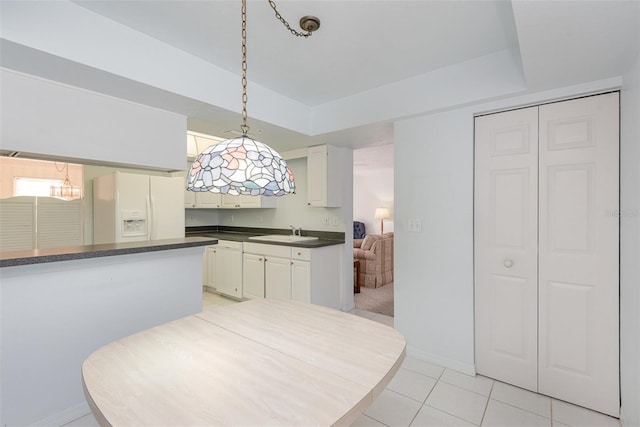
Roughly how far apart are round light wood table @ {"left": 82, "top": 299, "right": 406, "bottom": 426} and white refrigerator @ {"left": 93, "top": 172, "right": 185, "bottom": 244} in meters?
1.67

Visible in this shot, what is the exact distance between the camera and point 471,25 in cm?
183

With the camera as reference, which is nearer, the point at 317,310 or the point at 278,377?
the point at 278,377

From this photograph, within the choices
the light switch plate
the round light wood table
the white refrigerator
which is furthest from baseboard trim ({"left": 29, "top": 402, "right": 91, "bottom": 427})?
the light switch plate

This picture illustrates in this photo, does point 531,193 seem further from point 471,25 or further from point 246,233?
point 246,233

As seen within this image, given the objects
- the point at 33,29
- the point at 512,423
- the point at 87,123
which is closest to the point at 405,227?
the point at 512,423

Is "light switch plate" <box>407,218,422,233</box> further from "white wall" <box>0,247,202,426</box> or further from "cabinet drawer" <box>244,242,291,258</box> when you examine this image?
"white wall" <box>0,247,202,426</box>

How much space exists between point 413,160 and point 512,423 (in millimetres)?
2021

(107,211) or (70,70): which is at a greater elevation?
(70,70)

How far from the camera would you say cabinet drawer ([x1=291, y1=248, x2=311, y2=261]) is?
11.2 ft

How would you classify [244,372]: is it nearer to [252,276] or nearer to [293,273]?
[293,273]

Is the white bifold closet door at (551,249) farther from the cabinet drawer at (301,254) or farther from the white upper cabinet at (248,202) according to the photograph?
the white upper cabinet at (248,202)

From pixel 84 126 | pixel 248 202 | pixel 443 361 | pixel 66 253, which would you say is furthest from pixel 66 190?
pixel 443 361

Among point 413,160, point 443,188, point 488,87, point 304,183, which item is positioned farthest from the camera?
point 304,183

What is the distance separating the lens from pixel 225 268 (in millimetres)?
4285
